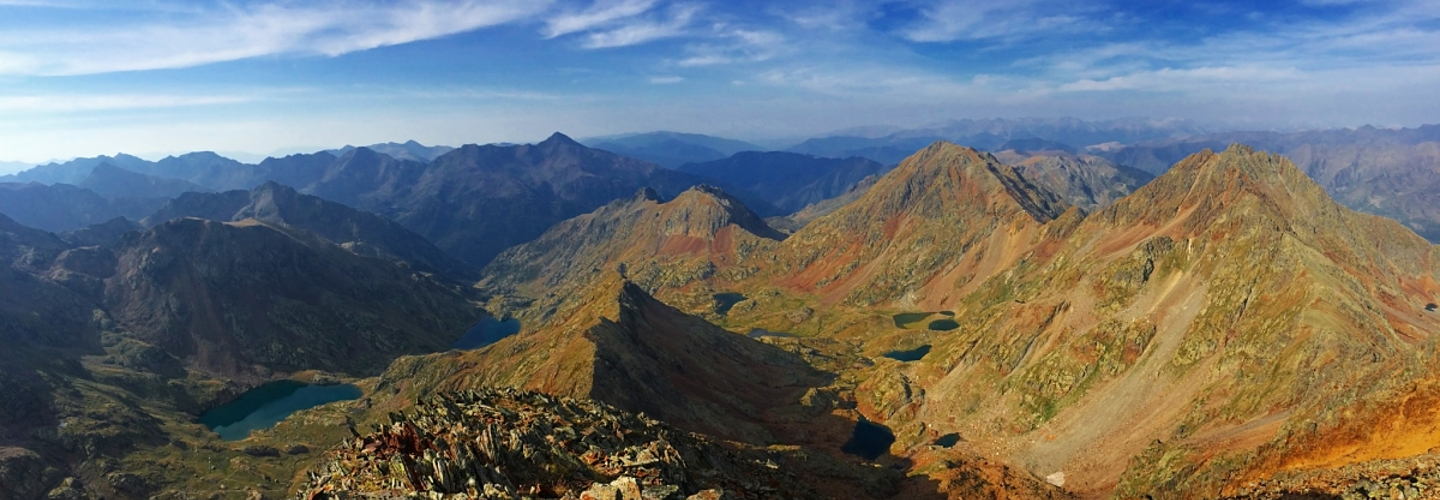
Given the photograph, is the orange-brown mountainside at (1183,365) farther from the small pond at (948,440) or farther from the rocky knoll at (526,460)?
the rocky knoll at (526,460)

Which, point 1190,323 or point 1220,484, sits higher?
point 1190,323

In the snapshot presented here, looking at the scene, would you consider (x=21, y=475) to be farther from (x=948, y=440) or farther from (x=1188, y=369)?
(x=1188, y=369)

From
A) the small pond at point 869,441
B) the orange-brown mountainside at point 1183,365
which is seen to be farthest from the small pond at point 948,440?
the small pond at point 869,441

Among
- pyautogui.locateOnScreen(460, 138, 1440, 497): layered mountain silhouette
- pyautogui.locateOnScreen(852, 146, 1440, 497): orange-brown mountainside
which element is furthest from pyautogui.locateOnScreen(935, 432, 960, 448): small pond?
pyautogui.locateOnScreen(852, 146, 1440, 497): orange-brown mountainside

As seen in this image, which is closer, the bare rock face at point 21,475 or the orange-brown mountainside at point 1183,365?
the orange-brown mountainside at point 1183,365

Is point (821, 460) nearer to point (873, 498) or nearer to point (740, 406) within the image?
point (873, 498)

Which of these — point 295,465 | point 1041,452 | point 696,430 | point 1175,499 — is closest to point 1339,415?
point 1175,499

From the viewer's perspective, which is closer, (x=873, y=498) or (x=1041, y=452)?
(x=873, y=498)
